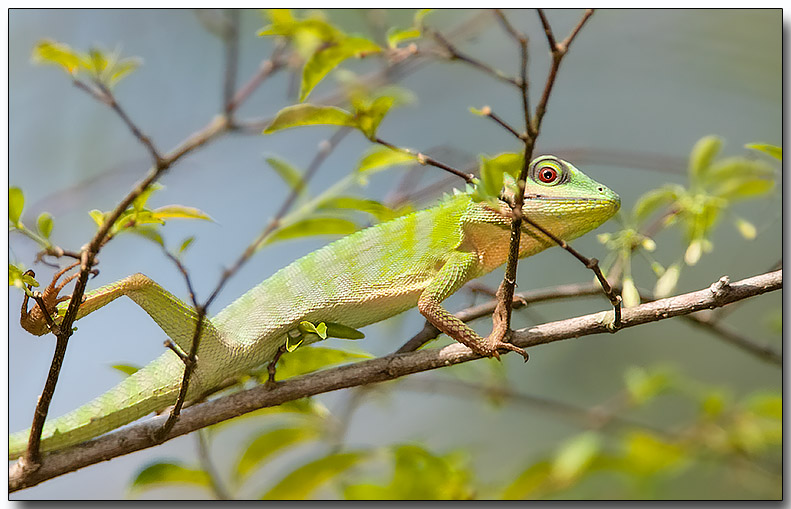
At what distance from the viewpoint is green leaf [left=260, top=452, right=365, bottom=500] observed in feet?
7.19

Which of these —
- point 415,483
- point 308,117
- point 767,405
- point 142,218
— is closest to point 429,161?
point 308,117

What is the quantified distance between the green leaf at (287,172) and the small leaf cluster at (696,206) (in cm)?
93

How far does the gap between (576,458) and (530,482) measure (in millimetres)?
189

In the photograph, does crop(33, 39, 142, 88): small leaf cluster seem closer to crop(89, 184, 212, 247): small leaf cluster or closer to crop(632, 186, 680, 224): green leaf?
crop(89, 184, 212, 247): small leaf cluster

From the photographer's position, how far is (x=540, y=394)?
5.03 m

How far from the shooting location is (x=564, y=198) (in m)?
1.99

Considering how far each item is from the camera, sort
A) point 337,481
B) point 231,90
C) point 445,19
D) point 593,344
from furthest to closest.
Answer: point 593,344 < point 445,19 < point 337,481 < point 231,90

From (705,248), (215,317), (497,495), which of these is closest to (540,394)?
(497,495)

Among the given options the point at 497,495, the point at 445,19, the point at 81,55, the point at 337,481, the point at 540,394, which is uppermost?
the point at 81,55

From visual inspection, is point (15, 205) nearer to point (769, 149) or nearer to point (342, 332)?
point (342, 332)

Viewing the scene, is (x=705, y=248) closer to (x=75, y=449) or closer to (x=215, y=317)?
(x=215, y=317)

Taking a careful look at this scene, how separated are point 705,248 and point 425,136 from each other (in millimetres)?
2080

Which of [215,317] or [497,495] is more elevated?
[215,317]

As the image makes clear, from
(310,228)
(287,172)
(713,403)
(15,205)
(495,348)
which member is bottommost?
(713,403)
